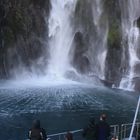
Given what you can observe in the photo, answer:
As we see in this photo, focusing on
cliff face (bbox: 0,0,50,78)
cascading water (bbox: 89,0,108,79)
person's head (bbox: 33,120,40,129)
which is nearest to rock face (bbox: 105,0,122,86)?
cascading water (bbox: 89,0,108,79)

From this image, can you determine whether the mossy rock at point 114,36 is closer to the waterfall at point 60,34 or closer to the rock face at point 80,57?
the rock face at point 80,57

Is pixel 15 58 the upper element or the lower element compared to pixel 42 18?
lower

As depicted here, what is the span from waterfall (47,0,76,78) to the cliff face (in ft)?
7.53

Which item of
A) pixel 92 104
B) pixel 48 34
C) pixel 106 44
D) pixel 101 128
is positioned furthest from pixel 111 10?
pixel 101 128

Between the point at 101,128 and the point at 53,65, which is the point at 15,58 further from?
the point at 101,128

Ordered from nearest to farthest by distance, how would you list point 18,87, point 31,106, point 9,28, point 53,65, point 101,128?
point 101,128 < point 31,106 < point 18,87 < point 9,28 < point 53,65

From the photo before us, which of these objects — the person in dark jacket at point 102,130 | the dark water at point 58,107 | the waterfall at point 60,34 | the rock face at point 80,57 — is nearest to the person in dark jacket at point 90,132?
the person in dark jacket at point 102,130

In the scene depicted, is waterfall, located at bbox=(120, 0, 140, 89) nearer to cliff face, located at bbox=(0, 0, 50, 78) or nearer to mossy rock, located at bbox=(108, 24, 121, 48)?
mossy rock, located at bbox=(108, 24, 121, 48)

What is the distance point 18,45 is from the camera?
208 feet

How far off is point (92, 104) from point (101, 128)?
89.3 feet

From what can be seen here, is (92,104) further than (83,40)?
No

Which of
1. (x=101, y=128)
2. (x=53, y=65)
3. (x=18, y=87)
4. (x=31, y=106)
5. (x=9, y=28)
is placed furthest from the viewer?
(x=53, y=65)

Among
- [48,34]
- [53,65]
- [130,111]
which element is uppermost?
[48,34]

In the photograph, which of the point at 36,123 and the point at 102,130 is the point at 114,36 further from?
the point at 36,123
